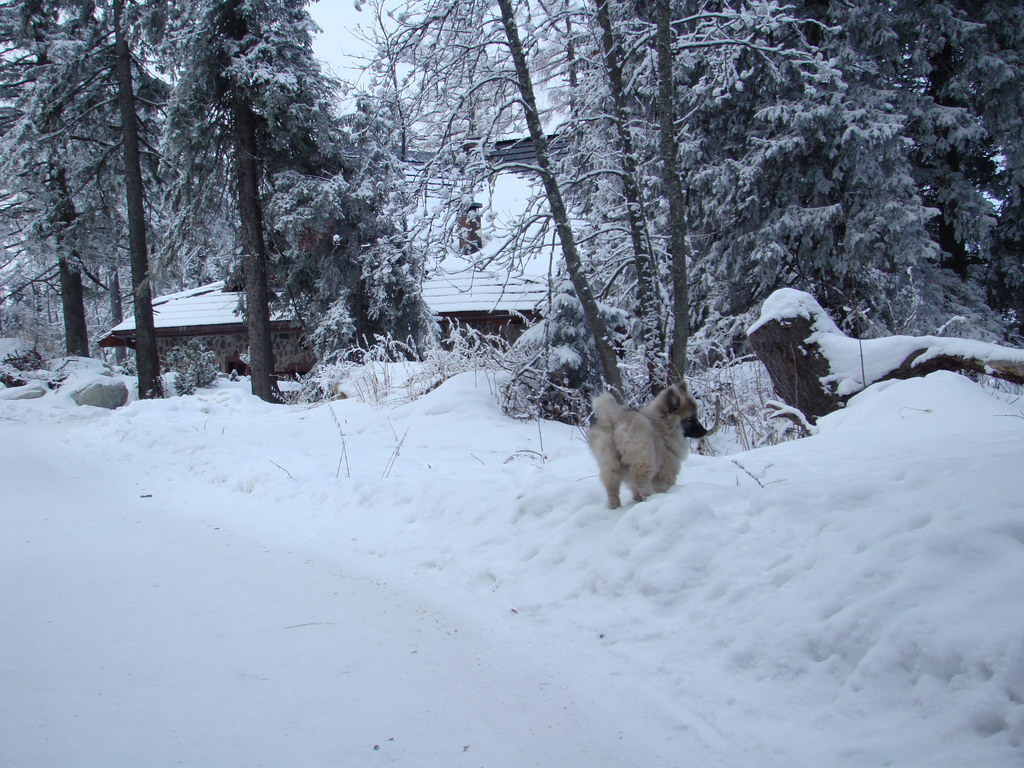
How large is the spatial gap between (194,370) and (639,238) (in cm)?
1551

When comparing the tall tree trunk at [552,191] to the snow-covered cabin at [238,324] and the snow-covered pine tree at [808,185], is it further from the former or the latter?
the snow-covered cabin at [238,324]

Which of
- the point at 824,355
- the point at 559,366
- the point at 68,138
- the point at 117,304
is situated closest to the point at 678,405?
the point at 824,355

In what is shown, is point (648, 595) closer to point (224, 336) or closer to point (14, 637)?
point (14, 637)

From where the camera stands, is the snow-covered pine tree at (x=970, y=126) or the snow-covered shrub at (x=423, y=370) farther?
the snow-covered pine tree at (x=970, y=126)

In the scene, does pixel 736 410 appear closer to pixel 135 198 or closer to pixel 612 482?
pixel 612 482

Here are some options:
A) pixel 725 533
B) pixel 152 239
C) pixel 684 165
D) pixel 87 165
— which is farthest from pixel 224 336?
pixel 725 533

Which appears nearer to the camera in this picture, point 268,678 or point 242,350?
point 268,678

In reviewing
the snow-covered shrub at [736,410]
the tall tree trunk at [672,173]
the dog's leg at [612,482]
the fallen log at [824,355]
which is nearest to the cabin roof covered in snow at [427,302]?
the snow-covered shrub at [736,410]

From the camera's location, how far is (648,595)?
3.57m

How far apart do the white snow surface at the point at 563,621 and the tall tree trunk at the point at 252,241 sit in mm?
11187

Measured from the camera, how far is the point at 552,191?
8.25 meters

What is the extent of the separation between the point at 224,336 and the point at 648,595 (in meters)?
25.7

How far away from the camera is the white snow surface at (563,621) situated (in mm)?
2395

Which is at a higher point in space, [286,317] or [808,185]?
[808,185]
